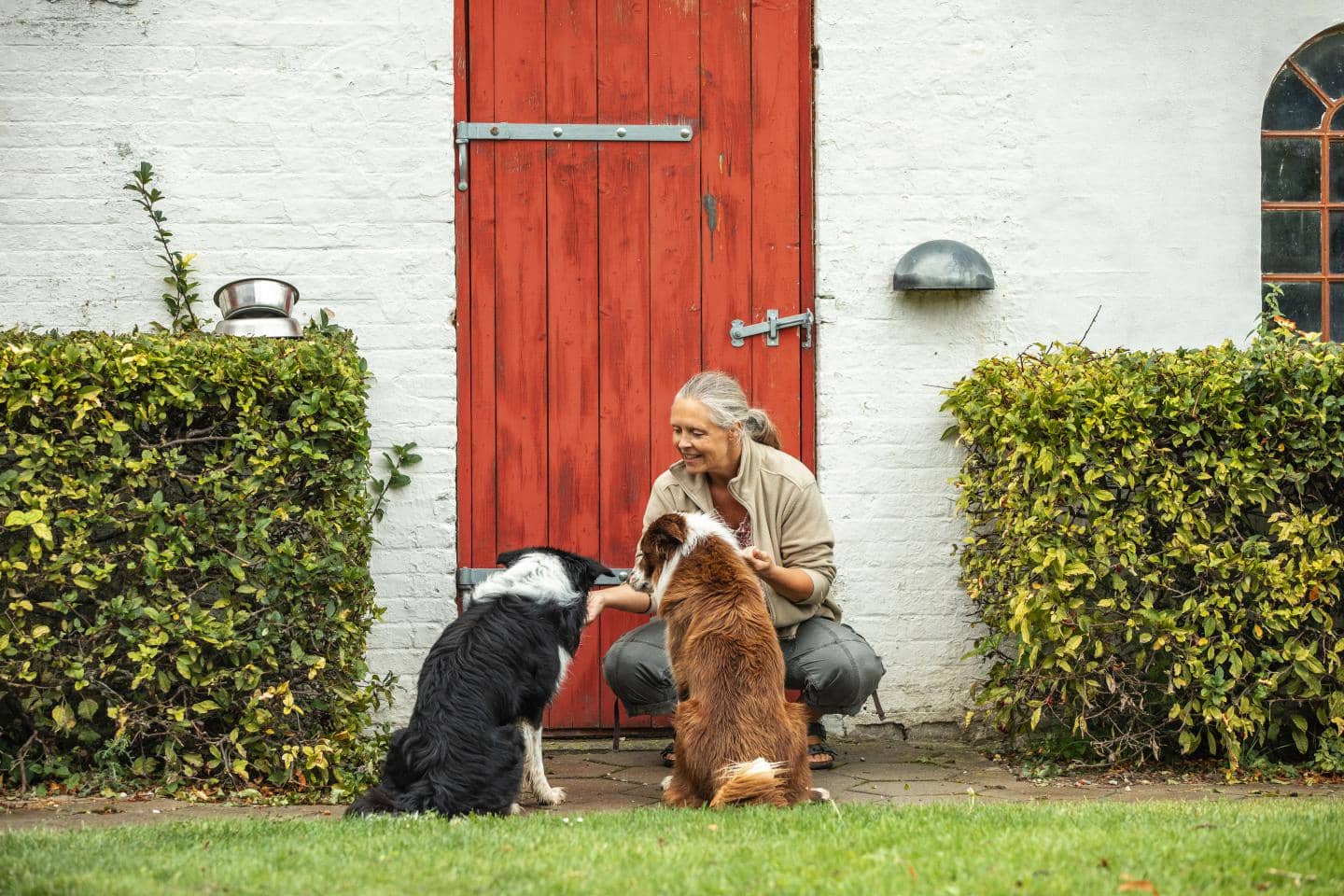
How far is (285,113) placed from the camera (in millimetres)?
5742

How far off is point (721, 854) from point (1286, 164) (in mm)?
4657

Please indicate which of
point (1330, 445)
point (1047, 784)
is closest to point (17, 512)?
point (1047, 784)

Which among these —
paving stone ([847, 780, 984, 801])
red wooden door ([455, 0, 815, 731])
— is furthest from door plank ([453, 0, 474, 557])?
paving stone ([847, 780, 984, 801])

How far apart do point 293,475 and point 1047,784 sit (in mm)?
3159

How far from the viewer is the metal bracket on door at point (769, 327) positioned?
5.89m

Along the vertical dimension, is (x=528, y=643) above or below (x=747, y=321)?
below

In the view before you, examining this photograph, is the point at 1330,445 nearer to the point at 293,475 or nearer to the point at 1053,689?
the point at 1053,689

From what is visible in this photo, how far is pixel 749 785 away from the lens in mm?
4098

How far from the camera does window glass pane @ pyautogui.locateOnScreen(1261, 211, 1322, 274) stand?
627 cm

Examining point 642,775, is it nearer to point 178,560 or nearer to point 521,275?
point 178,560

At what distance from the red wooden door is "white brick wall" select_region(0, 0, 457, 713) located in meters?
0.17

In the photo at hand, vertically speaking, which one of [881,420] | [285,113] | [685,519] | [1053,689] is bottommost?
[1053,689]

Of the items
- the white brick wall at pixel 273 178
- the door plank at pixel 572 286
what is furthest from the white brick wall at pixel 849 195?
the door plank at pixel 572 286

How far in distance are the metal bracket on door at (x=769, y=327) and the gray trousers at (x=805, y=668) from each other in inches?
53.2
